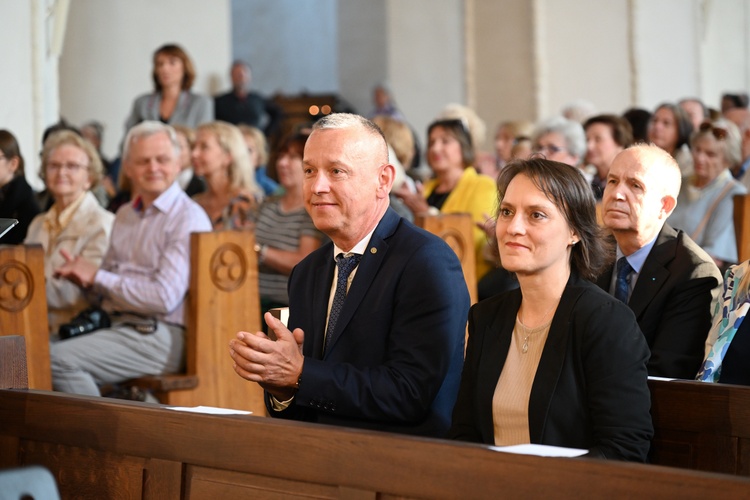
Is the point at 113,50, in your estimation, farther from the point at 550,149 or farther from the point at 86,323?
the point at 86,323

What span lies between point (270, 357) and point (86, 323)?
6.83ft

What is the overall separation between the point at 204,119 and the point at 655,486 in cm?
607

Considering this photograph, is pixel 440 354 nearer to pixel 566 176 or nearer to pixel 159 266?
pixel 566 176

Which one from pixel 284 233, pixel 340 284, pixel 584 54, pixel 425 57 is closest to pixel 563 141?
pixel 284 233

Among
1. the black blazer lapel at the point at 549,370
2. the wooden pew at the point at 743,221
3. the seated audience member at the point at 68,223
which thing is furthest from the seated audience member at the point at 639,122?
the black blazer lapel at the point at 549,370

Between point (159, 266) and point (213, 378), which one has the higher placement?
point (159, 266)

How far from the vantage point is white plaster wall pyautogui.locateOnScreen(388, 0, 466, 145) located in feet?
38.1

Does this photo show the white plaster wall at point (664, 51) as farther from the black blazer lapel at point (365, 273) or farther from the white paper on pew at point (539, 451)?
the white paper on pew at point (539, 451)

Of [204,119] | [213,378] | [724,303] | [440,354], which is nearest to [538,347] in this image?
[440,354]

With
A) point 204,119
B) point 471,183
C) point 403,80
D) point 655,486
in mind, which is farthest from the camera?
point 403,80

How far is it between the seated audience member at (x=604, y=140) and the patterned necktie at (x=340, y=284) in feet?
10.7

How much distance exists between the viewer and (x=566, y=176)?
2393 mm

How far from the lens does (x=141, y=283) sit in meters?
4.21

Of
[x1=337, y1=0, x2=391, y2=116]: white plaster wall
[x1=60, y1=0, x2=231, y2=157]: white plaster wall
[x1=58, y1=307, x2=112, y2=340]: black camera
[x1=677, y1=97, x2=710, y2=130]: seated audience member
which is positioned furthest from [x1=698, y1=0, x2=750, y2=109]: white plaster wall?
[x1=58, y1=307, x2=112, y2=340]: black camera
